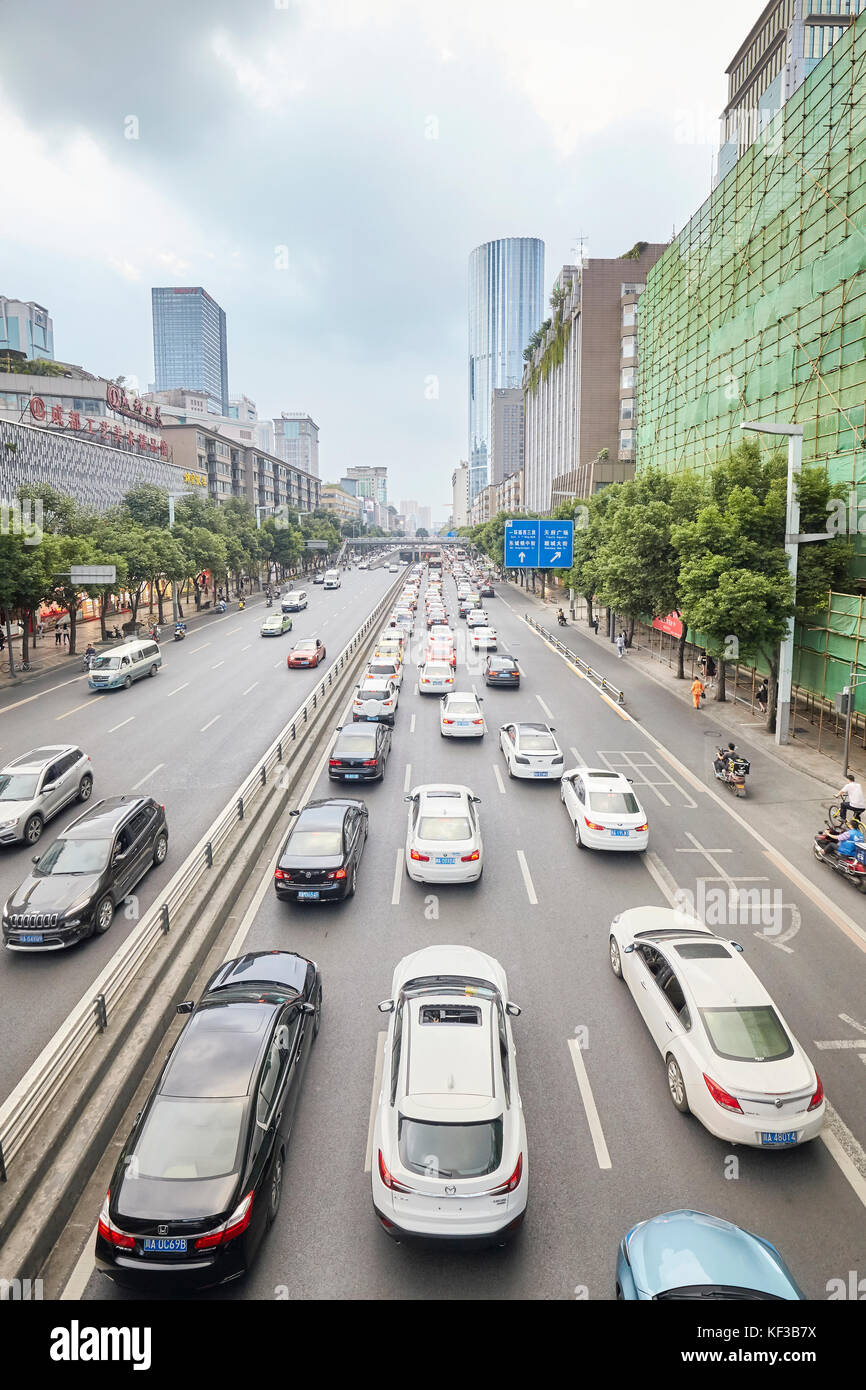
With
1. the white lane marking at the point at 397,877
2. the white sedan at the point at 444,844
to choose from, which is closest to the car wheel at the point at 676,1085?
the white sedan at the point at 444,844

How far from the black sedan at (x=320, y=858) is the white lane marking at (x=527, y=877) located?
3.35 metres

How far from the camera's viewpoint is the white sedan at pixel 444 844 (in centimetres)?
1418

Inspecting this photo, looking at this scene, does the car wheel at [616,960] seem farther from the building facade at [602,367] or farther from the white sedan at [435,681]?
the building facade at [602,367]

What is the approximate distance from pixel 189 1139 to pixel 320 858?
6.88 metres

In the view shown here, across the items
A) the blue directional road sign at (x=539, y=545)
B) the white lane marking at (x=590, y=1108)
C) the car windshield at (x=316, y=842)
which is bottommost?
the white lane marking at (x=590, y=1108)

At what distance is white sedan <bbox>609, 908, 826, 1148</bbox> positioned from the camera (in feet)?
26.2

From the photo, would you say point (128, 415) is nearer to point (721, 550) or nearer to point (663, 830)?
point (721, 550)

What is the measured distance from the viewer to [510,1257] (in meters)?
6.95

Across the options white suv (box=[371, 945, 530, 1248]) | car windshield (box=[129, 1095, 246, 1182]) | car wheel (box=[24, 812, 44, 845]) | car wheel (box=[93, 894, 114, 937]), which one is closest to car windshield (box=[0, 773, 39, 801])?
car wheel (box=[24, 812, 44, 845])

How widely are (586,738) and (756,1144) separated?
60.1 feet

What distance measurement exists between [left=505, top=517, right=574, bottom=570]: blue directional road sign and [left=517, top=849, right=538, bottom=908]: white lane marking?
22.3 metres

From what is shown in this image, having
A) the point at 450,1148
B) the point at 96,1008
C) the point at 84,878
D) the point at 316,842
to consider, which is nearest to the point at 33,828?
the point at 84,878

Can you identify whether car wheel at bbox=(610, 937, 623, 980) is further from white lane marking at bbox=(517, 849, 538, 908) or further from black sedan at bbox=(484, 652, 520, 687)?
black sedan at bbox=(484, 652, 520, 687)

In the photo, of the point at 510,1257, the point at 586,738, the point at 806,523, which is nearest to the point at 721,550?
the point at 806,523
